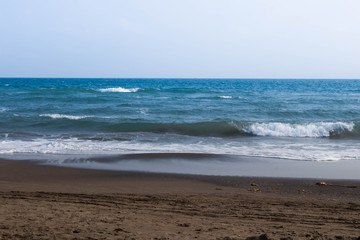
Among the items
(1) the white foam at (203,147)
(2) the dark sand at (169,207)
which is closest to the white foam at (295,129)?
(1) the white foam at (203,147)

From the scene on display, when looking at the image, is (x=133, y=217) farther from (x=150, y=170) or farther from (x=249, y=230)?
(x=150, y=170)

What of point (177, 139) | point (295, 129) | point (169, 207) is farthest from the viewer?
point (295, 129)

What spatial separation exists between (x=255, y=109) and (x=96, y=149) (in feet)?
57.3

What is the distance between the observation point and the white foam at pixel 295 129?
724 inches

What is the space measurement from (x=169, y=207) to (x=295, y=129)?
14327mm

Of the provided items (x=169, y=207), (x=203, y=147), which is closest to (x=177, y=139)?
(x=203, y=147)

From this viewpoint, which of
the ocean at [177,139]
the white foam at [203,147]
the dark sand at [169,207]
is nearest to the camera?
the dark sand at [169,207]

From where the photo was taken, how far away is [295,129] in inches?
743

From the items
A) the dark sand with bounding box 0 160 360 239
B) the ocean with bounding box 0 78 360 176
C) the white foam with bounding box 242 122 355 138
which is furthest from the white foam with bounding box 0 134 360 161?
the dark sand with bounding box 0 160 360 239

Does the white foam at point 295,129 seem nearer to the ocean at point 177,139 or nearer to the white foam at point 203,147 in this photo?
the ocean at point 177,139

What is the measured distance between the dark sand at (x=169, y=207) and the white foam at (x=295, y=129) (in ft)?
32.9

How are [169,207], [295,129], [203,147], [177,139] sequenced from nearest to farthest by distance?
1. [169,207]
2. [203,147]
3. [177,139]
4. [295,129]

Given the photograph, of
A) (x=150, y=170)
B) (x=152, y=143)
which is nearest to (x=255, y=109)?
(x=152, y=143)

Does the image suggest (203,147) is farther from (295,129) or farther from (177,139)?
(295,129)
